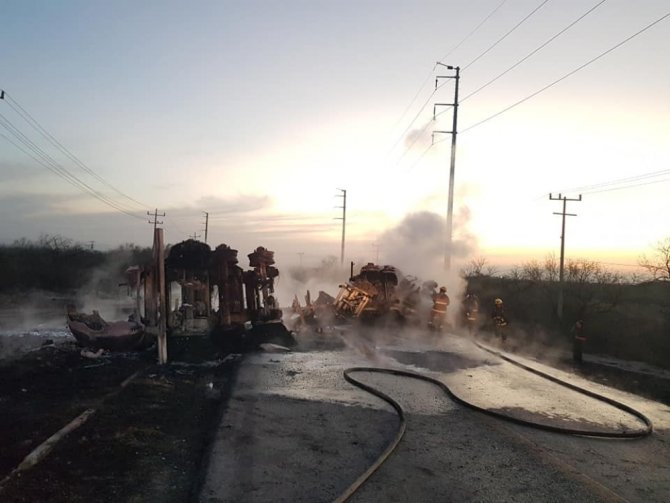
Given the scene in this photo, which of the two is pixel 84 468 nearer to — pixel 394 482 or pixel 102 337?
pixel 394 482

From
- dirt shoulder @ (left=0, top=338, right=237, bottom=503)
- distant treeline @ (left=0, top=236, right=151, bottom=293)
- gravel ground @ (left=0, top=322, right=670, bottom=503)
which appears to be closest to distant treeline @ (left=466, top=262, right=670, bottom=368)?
gravel ground @ (left=0, top=322, right=670, bottom=503)

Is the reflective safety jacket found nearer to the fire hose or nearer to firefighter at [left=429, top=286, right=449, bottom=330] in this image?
firefighter at [left=429, top=286, right=449, bottom=330]

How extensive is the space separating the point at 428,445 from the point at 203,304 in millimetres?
10359

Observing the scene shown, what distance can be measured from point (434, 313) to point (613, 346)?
10.2 m

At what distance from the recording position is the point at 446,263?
98.4 ft

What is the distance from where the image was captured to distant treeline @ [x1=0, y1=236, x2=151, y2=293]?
42562 mm

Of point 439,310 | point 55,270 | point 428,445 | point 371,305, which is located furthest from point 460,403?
point 55,270

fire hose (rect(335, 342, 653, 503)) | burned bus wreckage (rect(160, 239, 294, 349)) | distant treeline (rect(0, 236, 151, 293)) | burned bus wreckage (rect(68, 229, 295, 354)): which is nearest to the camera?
fire hose (rect(335, 342, 653, 503))

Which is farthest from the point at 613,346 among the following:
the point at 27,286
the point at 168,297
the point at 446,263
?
the point at 27,286

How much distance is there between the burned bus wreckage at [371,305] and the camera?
883 inches

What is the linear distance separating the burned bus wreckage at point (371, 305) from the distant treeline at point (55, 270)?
23.0 metres

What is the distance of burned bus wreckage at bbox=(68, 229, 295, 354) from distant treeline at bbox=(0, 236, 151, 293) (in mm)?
26331

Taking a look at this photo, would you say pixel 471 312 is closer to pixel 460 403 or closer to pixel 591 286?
pixel 460 403

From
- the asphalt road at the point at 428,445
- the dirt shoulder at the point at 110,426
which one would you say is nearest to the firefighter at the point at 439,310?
the asphalt road at the point at 428,445
